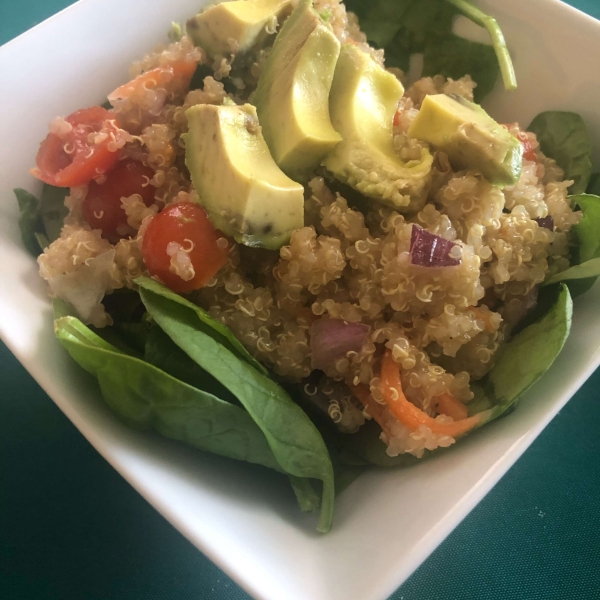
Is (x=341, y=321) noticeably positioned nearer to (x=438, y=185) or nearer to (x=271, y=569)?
(x=438, y=185)

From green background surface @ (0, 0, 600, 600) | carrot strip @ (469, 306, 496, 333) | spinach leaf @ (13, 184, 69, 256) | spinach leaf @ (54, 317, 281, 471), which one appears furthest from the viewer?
spinach leaf @ (13, 184, 69, 256)

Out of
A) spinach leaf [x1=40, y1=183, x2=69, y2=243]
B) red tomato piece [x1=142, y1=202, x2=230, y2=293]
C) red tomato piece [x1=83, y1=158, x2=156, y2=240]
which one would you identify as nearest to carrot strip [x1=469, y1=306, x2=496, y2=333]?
red tomato piece [x1=142, y1=202, x2=230, y2=293]

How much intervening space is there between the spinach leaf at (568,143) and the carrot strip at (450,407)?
56cm

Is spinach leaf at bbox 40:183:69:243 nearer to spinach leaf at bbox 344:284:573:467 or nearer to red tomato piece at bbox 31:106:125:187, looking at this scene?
red tomato piece at bbox 31:106:125:187

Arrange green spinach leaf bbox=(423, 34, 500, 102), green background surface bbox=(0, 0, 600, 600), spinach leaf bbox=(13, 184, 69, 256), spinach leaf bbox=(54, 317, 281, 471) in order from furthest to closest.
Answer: green spinach leaf bbox=(423, 34, 500, 102) < spinach leaf bbox=(13, 184, 69, 256) < green background surface bbox=(0, 0, 600, 600) < spinach leaf bbox=(54, 317, 281, 471)

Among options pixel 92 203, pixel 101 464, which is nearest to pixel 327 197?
pixel 92 203

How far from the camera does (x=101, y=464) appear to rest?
1.26 m

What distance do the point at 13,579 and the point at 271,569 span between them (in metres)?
0.63

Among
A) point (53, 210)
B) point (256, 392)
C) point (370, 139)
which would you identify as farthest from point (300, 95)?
point (53, 210)

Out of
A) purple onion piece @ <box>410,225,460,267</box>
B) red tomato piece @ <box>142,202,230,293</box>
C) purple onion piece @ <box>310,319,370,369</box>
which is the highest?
red tomato piece @ <box>142,202,230,293</box>

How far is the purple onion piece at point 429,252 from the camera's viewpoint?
3.05 ft

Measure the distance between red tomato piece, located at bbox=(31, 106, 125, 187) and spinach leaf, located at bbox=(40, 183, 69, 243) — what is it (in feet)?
0.24

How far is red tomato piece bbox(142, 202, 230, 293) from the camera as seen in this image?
1.00 meters

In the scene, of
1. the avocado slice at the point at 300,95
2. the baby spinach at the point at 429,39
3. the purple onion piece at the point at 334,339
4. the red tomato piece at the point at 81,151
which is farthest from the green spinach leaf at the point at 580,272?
the red tomato piece at the point at 81,151
